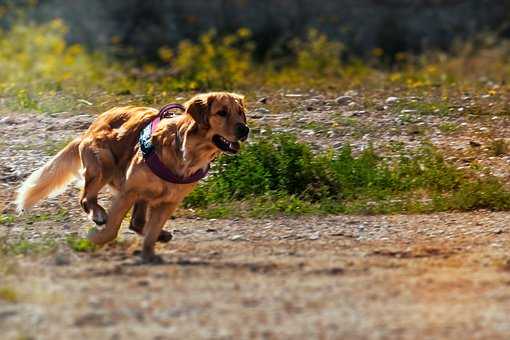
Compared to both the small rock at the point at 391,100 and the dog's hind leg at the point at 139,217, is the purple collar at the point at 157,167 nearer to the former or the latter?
the dog's hind leg at the point at 139,217

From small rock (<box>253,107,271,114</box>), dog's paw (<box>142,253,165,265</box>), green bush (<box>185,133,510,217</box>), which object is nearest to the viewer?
dog's paw (<box>142,253,165,265</box>)

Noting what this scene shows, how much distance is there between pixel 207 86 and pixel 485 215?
5074 mm

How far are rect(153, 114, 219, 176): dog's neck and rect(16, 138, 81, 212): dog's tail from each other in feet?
4.31

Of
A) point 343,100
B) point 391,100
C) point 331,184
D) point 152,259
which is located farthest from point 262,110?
point 152,259

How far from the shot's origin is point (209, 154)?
869 cm

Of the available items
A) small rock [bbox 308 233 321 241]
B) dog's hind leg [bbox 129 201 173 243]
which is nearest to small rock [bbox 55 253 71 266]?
dog's hind leg [bbox 129 201 173 243]

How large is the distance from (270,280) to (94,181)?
227cm

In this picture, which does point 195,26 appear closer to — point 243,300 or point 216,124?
point 216,124

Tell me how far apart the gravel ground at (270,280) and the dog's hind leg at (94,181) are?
0.90 feet

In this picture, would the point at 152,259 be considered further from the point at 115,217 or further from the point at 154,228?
the point at 115,217

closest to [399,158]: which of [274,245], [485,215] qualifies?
[485,215]

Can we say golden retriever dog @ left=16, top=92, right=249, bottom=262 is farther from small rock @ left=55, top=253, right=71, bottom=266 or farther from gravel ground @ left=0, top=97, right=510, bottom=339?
small rock @ left=55, top=253, right=71, bottom=266

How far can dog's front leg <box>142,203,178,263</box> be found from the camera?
27.3 feet

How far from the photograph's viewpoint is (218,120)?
8.59 meters
